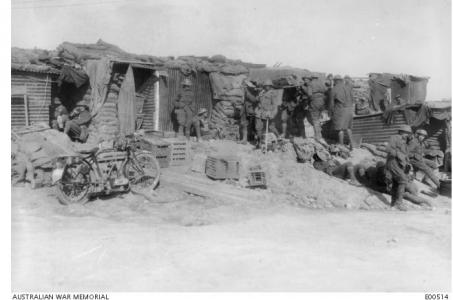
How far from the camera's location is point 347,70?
23406mm

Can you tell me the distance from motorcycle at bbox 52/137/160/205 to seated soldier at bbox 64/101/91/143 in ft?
9.72

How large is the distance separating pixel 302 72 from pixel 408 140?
6495 millimetres

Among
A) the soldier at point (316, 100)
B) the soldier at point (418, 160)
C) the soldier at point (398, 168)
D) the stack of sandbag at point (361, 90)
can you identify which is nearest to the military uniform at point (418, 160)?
the soldier at point (418, 160)

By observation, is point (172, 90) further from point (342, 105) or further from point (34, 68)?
point (342, 105)

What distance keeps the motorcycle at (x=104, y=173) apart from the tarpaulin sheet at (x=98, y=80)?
3.31m

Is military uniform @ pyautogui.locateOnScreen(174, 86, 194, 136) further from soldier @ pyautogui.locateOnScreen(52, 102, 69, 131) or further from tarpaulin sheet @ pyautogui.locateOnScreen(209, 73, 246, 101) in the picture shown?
soldier @ pyautogui.locateOnScreen(52, 102, 69, 131)

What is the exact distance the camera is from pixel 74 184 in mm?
8125

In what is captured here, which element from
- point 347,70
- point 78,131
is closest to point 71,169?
point 78,131

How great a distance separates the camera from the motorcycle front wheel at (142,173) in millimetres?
9062

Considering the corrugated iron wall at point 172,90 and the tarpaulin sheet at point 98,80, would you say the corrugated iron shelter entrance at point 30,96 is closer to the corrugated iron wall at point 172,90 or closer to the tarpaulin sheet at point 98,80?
the tarpaulin sheet at point 98,80

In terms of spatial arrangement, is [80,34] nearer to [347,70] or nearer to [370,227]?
[370,227]

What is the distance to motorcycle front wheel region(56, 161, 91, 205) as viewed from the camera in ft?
26.0

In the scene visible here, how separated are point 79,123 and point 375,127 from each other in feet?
29.6

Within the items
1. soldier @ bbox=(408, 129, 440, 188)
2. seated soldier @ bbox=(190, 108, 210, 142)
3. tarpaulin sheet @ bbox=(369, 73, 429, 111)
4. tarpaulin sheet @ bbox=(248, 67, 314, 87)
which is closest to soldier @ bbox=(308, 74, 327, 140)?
tarpaulin sheet @ bbox=(248, 67, 314, 87)
